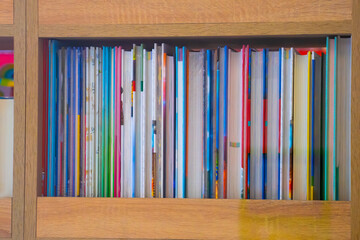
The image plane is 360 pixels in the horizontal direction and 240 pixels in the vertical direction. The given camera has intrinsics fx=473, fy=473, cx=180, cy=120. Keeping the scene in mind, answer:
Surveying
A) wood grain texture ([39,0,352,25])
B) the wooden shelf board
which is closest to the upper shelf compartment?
wood grain texture ([39,0,352,25])

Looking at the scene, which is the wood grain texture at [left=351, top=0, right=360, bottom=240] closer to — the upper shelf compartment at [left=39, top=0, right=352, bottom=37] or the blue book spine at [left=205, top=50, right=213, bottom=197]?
the upper shelf compartment at [left=39, top=0, right=352, bottom=37]

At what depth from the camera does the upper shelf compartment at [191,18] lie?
99cm

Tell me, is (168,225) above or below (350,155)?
below

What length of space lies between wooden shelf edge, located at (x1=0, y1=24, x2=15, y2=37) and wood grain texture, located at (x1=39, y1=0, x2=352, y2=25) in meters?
0.07

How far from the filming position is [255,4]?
100cm

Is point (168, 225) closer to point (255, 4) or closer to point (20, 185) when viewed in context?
point (20, 185)

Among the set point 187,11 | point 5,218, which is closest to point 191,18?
point 187,11

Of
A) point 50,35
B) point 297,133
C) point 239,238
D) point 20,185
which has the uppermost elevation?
point 50,35

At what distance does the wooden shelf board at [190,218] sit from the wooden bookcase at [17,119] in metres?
0.05

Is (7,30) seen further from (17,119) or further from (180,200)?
(180,200)

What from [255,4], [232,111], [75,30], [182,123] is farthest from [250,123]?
[75,30]

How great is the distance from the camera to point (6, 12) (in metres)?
1.04

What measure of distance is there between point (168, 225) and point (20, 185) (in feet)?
1.10

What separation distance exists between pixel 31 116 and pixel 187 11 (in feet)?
1.34
